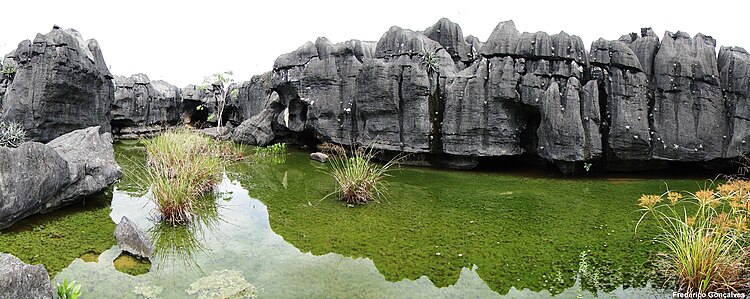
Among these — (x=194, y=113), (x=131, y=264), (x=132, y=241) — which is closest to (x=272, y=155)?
(x=132, y=241)

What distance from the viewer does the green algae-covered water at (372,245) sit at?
3.48 m

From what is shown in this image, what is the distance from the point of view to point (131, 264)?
3807 millimetres

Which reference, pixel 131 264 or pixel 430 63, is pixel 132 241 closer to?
pixel 131 264

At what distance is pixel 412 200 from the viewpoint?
6453 millimetres

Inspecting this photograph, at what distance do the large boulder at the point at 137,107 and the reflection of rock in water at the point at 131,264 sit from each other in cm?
1394

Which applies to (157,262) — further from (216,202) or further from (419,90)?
(419,90)

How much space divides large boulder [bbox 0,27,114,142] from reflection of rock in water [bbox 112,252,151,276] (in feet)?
31.4

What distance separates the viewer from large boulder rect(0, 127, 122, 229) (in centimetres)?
439

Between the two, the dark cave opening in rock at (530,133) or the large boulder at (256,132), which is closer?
the dark cave opening in rock at (530,133)

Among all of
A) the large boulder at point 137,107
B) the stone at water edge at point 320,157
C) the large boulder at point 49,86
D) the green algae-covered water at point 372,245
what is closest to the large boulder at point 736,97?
the green algae-covered water at point 372,245

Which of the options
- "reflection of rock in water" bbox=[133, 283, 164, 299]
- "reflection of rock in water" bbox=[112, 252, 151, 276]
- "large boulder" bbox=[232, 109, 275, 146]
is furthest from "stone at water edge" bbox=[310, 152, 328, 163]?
"reflection of rock in water" bbox=[133, 283, 164, 299]

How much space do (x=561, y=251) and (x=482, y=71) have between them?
5.54 m

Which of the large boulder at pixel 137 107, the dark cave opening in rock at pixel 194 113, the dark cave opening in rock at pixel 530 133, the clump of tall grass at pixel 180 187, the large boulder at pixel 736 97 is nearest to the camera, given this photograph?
the clump of tall grass at pixel 180 187

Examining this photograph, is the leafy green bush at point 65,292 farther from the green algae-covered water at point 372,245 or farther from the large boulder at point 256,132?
the large boulder at point 256,132
